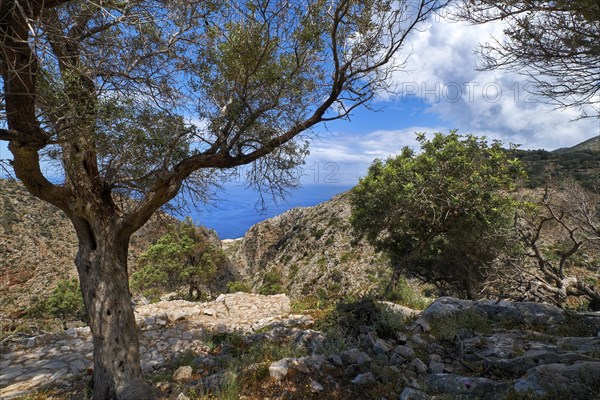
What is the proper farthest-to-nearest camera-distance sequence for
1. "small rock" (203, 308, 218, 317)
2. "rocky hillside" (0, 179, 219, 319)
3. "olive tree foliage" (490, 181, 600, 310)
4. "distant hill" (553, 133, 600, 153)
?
1. "distant hill" (553, 133, 600, 153)
2. "rocky hillside" (0, 179, 219, 319)
3. "small rock" (203, 308, 218, 317)
4. "olive tree foliage" (490, 181, 600, 310)

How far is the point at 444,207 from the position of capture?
12.7 metres

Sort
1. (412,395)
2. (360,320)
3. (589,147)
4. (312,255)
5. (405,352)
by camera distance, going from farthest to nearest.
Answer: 1. (589,147)
2. (312,255)
3. (360,320)
4. (405,352)
5. (412,395)

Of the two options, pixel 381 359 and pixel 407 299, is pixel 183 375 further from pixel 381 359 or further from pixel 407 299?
pixel 407 299

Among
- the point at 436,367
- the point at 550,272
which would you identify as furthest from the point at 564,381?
the point at 550,272

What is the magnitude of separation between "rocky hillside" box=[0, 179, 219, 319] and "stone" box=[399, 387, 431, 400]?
2460 cm

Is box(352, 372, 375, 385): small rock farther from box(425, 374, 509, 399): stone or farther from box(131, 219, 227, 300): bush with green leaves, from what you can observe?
box(131, 219, 227, 300): bush with green leaves

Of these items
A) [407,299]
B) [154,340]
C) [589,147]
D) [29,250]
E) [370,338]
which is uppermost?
[589,147]

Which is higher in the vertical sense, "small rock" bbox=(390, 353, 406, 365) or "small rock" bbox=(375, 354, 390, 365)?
"small rock" bbox=(375, 354, 390, 365)

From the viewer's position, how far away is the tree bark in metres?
4.71

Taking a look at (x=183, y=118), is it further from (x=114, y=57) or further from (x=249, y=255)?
(x=249, y=255)

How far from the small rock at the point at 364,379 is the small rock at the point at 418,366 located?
0.83 meters

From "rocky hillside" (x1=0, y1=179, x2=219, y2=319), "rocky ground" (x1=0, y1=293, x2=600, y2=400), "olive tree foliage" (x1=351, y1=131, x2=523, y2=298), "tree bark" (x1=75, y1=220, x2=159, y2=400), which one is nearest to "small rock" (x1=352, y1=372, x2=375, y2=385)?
"rocky ground" (x1=0, y1=293, x2=600, y2=400)

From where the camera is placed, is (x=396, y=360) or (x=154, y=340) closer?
(x=396, y=360)

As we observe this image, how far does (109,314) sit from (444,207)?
12170mm
